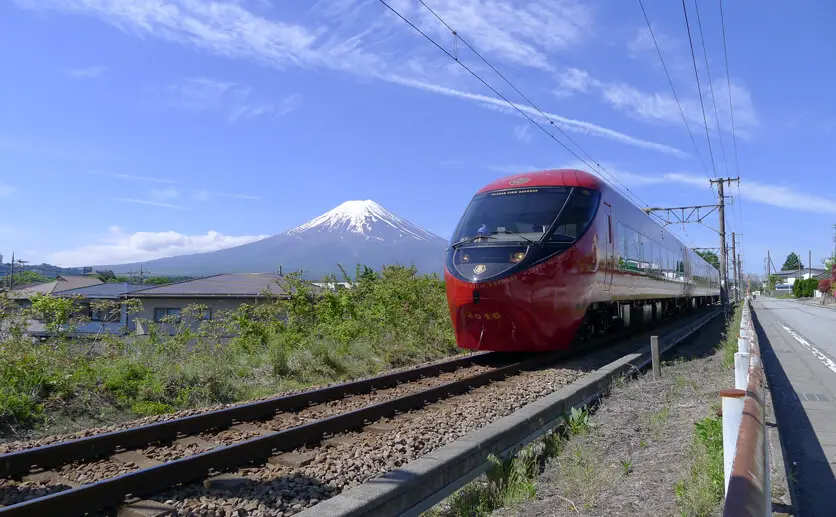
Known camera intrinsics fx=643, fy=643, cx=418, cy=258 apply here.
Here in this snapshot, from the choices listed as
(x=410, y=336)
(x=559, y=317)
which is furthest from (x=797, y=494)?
(x=410, y=336)

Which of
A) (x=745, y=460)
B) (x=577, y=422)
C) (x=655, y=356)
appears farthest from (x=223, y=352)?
(x=745, y=460)

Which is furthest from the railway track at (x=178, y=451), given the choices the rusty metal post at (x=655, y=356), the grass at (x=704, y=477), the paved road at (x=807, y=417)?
the paved road at (x=807, y=417)

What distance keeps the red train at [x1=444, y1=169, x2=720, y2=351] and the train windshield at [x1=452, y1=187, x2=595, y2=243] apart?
0.06 ft

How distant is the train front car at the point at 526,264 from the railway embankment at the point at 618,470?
99.7 inches

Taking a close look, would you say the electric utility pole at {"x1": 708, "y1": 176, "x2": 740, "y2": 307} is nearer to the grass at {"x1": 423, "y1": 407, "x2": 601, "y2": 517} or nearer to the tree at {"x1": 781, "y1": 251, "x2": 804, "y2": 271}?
the grass at {"x1": 423, "y1": 407, "x2": 601, "y2": 517}

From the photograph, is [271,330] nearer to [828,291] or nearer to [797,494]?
[797,494]

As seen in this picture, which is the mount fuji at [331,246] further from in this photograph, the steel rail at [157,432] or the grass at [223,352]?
the steel rail at [157,432]

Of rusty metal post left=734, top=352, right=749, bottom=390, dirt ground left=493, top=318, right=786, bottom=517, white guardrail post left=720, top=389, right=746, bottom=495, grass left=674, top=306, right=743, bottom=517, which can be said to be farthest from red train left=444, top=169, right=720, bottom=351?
white guardrail post left=720, top=389, right=746, bottom=495

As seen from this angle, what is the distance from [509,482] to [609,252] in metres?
8.10

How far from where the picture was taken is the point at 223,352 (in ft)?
35.1

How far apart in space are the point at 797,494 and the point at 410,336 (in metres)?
9.20

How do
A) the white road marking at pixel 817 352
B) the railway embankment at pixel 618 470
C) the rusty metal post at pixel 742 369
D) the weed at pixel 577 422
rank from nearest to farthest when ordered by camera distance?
1. the railway embankment at pixel 618 470
2. the rusty metal post at pixel 742 369
3. the weed at pixel 577 422
4. the white road marking at pixel 817 352

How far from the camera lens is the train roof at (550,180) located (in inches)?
442

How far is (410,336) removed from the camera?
13.5 m
